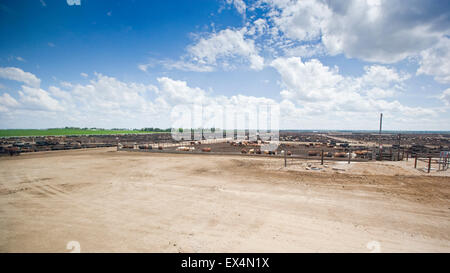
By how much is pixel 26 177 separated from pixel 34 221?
11792 mm

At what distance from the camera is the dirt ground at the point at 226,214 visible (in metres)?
6.15

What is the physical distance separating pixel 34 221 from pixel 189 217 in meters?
6.55

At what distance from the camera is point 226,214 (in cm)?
842

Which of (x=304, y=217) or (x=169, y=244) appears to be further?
(x=304, y=217)

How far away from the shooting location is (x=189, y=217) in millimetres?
8141

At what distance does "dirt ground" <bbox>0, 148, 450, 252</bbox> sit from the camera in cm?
615
